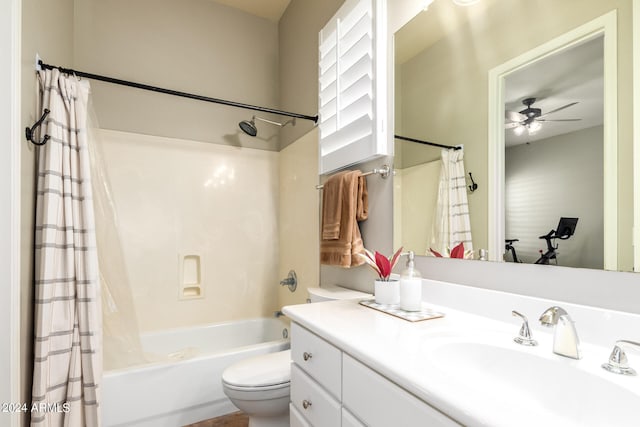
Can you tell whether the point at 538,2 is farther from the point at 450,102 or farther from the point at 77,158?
the point at 77,158

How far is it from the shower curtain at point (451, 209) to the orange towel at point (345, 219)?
410 mm

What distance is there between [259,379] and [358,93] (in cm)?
144

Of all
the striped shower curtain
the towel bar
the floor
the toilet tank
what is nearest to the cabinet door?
the towel bar

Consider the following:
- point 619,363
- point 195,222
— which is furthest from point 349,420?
point 195,222

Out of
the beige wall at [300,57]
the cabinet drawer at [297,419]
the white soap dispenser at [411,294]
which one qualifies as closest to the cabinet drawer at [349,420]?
the cabinet drawer at [297,419]

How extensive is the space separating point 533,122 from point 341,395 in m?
0.96

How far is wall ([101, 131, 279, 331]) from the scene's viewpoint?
223cm

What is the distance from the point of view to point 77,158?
57.2 inches

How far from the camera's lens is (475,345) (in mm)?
816

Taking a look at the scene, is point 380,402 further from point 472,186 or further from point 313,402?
point 472,186

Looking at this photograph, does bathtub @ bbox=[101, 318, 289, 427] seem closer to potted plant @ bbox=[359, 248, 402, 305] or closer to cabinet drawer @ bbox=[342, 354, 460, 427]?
potted plant @ bbox=[359, 248, 402, 305]

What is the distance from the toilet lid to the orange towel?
0.56 m

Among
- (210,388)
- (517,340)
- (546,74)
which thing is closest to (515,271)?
(517,340)

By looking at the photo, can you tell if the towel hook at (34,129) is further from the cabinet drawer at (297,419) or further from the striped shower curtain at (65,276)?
the cabinet drawer at (297,419)
